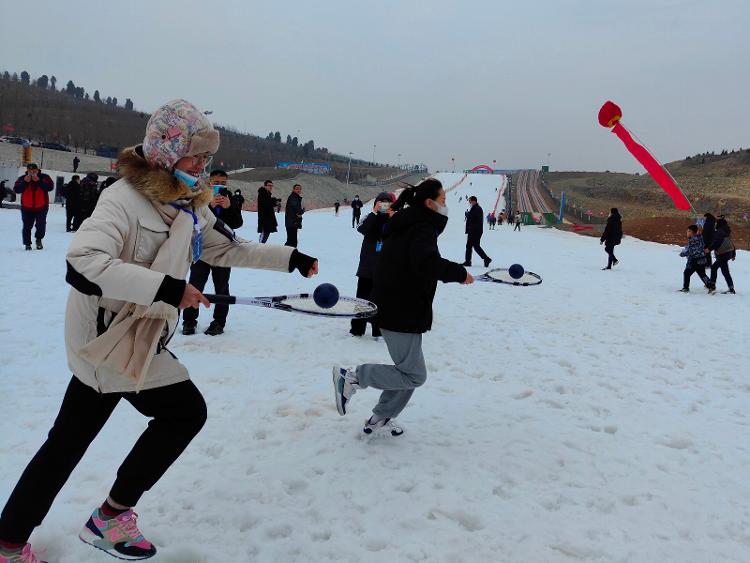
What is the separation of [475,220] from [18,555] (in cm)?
1270

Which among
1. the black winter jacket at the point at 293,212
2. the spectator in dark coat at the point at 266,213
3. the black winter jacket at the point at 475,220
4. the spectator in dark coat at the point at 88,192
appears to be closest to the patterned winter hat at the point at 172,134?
the spectator in dark coat at the point at 266,213

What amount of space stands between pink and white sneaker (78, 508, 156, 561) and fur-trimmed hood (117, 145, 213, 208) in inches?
59.1

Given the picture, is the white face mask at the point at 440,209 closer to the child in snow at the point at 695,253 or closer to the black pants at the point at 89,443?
the black pants at the point at 89,443

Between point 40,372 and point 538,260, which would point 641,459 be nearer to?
point 40,372

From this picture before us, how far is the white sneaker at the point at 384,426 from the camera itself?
404 cm

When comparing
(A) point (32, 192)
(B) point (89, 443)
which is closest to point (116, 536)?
(B) point (89, 443)

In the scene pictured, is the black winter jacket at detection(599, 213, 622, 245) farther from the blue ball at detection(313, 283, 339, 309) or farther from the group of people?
the blue ball at detection(313, 283, 339, 309)

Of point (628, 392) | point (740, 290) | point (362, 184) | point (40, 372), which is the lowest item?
point (40, 372)

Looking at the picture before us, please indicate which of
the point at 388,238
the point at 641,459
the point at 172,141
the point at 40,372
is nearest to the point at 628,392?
the point at 641,459

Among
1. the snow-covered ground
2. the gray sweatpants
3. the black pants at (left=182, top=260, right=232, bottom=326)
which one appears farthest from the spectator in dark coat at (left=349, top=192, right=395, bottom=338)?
the gray sweatpants

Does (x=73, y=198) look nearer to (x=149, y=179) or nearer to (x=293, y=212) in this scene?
(x=293, y=212)

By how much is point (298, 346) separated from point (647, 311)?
706 centimetres

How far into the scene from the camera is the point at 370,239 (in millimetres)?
6812

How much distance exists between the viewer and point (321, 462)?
366 cm
